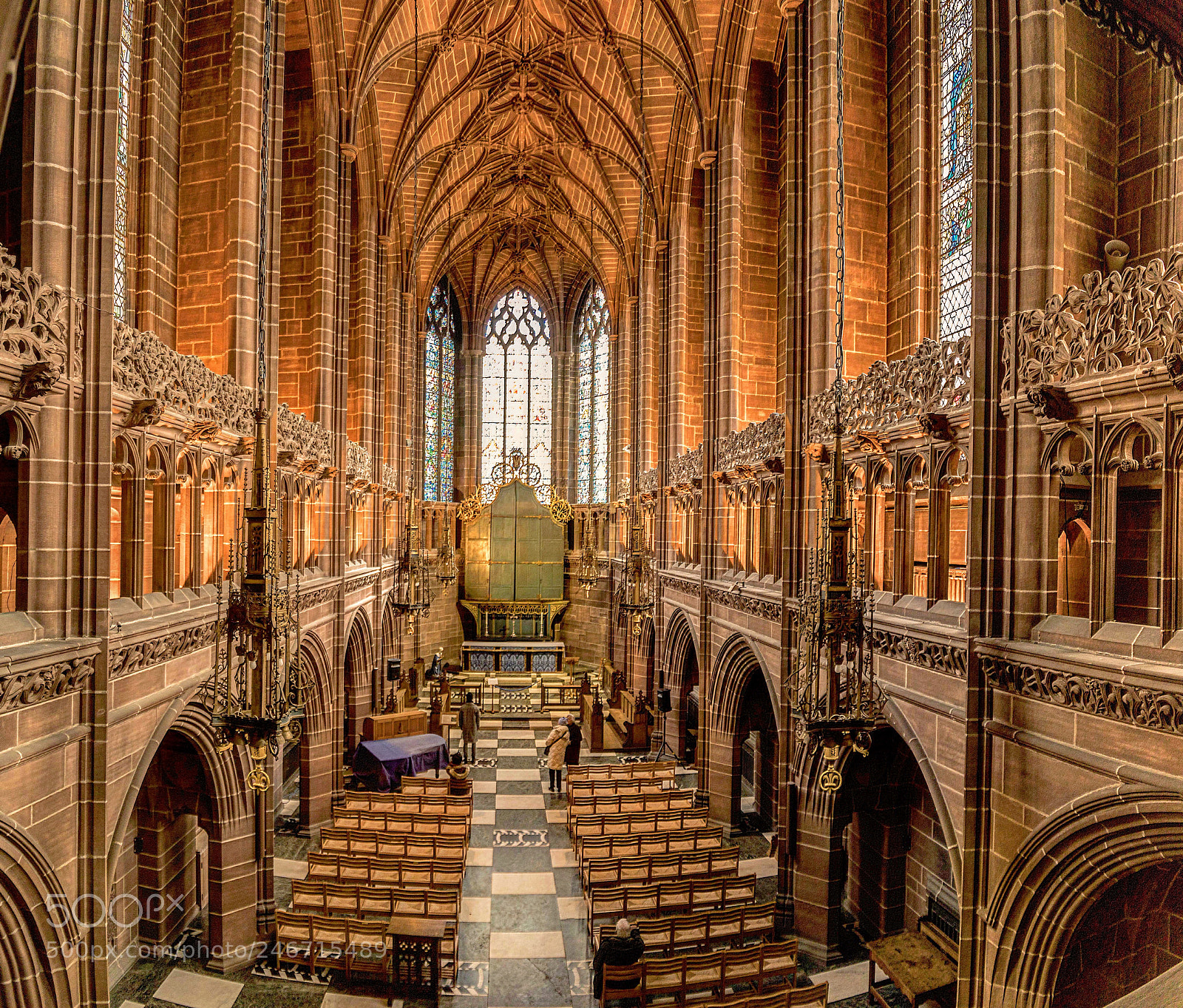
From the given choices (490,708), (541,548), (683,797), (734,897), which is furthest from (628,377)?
(734,897)

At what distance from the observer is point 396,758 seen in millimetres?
15383

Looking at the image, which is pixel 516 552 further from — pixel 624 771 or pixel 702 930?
pixel 702 930

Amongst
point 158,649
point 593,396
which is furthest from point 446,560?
point 158,649

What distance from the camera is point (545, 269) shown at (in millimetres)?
32219

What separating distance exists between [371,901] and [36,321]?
298 inches

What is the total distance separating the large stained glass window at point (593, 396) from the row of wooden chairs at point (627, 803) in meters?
17.9

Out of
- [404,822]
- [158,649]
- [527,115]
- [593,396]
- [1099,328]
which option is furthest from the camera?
[593,396]

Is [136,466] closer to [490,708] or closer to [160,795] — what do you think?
[160,795]

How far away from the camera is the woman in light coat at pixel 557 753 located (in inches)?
635

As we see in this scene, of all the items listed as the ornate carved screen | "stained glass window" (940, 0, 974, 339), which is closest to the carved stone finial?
"stained glass window" (940, 0, 974, 339)

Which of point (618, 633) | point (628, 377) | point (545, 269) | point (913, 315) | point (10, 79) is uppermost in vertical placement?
point (545, 269)

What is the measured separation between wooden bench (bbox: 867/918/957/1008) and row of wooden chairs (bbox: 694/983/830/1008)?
0.76 m

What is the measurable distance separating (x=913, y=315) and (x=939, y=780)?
6.24 meters

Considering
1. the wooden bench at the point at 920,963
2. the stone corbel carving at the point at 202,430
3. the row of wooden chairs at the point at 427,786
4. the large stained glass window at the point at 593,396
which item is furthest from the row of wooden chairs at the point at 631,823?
the large stained glass window at the point at 593,396
